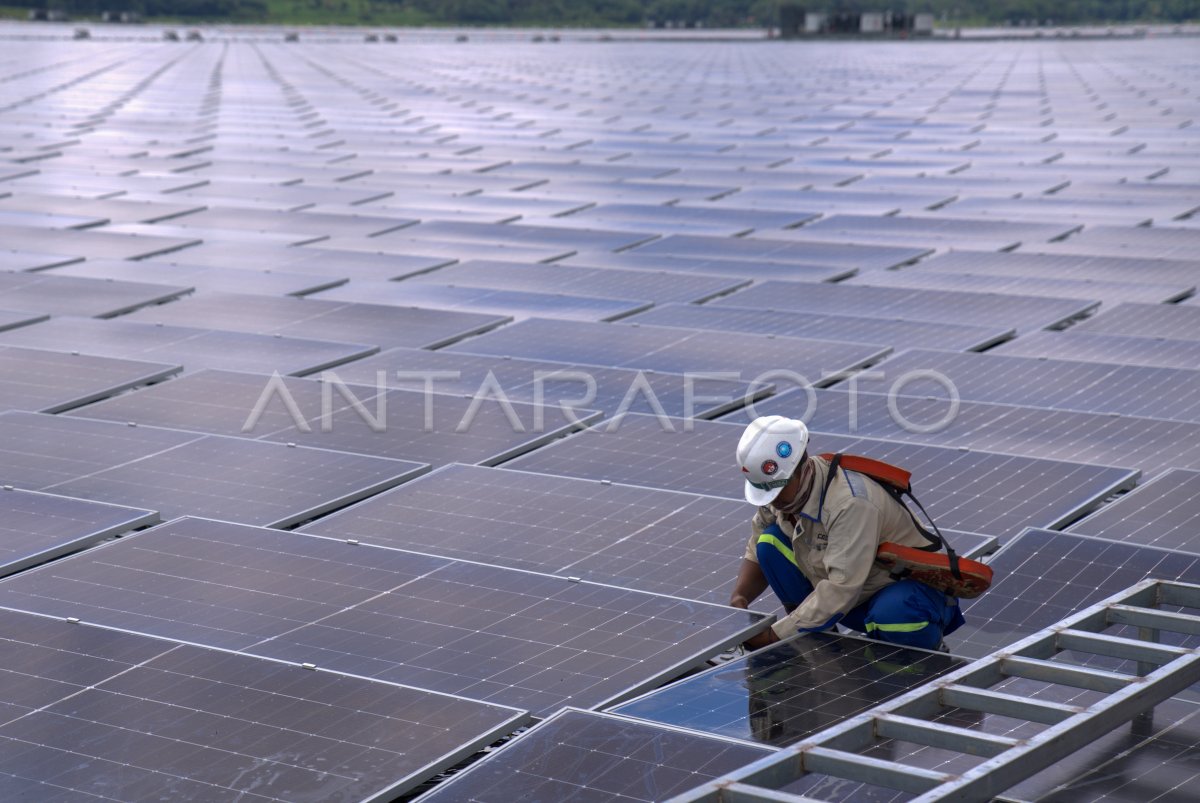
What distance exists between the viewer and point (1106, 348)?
18109 millimetres

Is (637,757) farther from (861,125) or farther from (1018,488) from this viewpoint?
(861,125)

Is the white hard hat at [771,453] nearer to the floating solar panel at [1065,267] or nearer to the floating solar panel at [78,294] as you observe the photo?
the floating solar panel at [78,294]

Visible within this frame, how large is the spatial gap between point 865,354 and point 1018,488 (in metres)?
5.24

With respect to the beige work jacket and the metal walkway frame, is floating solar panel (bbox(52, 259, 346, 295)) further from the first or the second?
the metal walkway frame

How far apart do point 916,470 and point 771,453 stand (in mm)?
4443

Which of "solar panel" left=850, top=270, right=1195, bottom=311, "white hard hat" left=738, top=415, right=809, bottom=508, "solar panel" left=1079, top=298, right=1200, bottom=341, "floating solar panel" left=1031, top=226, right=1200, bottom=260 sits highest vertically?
"white hard hat" left=738, top=415, right=809, bottom=508

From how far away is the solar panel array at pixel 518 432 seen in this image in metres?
8.36

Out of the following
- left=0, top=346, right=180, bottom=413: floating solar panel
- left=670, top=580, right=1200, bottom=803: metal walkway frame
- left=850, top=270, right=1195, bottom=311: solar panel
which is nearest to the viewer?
left=670, top=580, right=1200, bottom=803: metal walkway frame

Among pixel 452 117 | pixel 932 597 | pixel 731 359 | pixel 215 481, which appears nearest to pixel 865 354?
pixel 731 359

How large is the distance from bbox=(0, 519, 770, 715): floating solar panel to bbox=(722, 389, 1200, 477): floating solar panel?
4936 mm

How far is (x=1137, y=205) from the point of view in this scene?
30.6m

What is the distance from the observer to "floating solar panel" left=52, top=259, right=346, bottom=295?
72.6 feet

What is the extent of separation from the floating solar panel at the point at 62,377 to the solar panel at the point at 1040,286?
1030 cm

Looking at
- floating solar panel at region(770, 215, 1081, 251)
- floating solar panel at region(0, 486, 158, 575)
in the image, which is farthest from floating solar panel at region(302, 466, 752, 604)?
floating solar panel at region(770, 215, 1081, 251)
